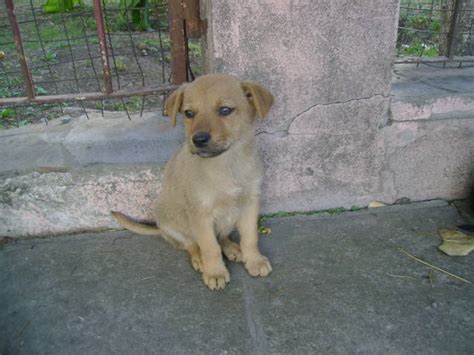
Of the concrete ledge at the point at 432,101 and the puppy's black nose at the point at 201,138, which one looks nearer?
the puppy's black nose at the point at 201,138

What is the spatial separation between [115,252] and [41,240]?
0.62 meters

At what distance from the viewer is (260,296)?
2650 millimetres

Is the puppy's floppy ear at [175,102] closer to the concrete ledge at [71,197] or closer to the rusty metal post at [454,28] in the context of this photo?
the concrete ledge at [71,197]

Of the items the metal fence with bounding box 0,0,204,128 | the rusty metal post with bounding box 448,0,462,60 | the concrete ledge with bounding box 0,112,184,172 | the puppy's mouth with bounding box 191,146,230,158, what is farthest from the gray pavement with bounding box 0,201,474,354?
the rusty metal post with bounding box 448,0,462,60

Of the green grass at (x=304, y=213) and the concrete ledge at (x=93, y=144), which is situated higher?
the concrete ledge at (x=93, y=144)

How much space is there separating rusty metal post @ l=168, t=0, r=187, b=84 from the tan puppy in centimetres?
68

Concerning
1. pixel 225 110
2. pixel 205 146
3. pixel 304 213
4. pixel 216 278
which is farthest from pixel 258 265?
pixel 225 110

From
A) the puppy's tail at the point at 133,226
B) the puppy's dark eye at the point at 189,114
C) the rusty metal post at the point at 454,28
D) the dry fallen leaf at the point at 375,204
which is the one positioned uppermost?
the rusty metal post at the point at 454,28

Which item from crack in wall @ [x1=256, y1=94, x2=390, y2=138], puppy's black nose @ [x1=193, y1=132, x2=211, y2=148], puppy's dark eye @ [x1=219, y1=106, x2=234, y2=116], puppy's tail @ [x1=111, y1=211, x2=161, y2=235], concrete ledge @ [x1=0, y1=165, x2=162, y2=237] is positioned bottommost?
puppy's tail @ [x1=111, y1=211, x2=161, y2=235]

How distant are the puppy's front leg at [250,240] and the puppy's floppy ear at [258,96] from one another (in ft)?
2.07

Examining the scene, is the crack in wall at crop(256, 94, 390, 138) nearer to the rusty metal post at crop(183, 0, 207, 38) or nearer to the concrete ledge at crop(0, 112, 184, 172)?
the concrete ledge at crop(0, 112, 184, 172)

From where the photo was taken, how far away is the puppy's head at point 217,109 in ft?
7.86

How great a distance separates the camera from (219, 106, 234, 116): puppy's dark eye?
2.47 metres

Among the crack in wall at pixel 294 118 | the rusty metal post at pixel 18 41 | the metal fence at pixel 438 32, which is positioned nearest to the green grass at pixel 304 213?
the crack in wall at pixel 294 118
